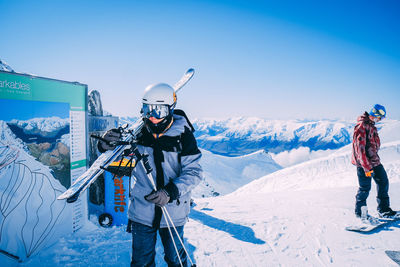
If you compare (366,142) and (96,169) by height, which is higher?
(366,142)

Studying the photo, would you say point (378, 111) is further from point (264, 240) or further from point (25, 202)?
point (25, 202)

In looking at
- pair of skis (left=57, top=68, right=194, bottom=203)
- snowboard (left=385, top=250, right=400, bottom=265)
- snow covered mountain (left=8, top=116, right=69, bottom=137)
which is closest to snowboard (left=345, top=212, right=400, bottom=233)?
snowboard (left=385, top=250, right=400, bottom=265)

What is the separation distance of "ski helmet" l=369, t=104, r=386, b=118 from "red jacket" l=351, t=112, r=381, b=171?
0.12m

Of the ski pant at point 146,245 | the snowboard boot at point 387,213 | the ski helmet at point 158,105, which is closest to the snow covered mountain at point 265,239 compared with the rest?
the snowboard boot at point 387,213

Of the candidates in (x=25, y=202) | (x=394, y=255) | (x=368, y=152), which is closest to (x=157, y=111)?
(x=25, y=202)

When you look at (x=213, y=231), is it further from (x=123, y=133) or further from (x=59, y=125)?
(x=59, y=125)

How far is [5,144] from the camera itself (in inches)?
136

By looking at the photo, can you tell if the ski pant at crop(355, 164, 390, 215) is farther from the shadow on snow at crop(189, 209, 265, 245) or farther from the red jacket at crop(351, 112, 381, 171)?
the shadow on snow at crop(189, 209, 265, 245)

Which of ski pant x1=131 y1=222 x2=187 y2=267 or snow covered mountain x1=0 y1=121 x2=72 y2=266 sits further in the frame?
snow covered mountain x1=0 y1=121 x2=72 y2=266

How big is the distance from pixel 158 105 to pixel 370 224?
5.20m

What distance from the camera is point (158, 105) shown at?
8.49 feet

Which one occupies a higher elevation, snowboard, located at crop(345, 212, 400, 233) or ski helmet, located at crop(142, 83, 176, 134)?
ski helmet, located at crop(142, 83, 176, 134)

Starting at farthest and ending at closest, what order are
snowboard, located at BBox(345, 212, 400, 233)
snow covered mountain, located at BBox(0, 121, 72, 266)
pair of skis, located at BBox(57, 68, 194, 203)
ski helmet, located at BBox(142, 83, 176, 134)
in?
snowboard, located at BBox(345, 212, 400, 233) < snow covered mountain, located at BBox(0, 121, 72, 266) < ski helmet, located at BBox(142, 83, 176, 134) < pair of skis, located at BBox(57, 68, 194, 203)

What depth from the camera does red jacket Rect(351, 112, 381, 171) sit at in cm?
464
